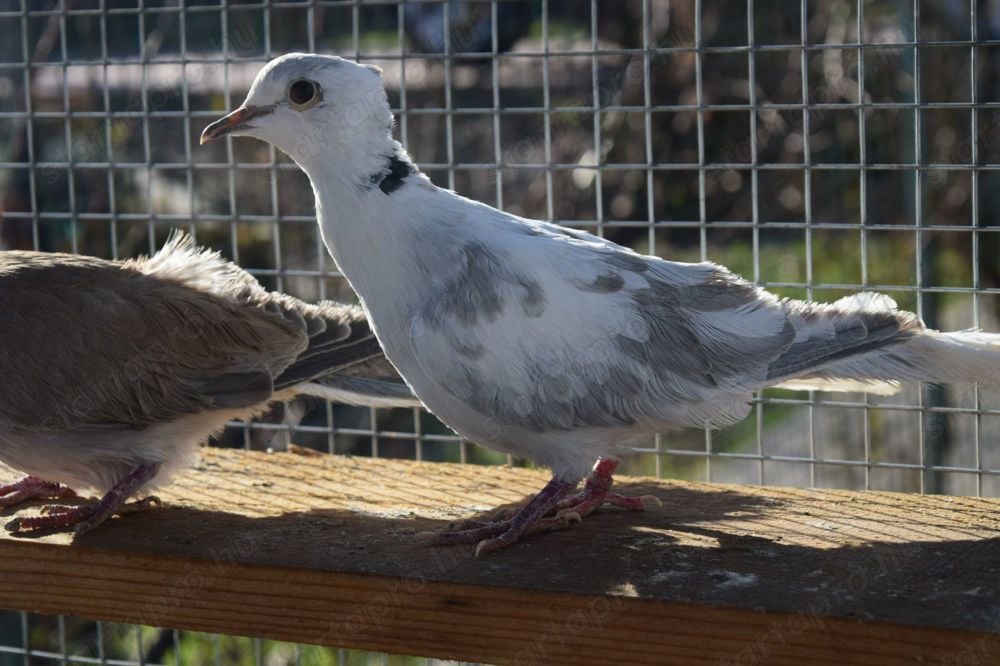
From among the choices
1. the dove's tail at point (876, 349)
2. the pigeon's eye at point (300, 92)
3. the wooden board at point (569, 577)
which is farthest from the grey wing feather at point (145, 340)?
the dove's tail at point (876, 349)

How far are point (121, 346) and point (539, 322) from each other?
99cm

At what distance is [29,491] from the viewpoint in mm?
3211

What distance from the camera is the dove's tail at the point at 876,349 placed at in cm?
256

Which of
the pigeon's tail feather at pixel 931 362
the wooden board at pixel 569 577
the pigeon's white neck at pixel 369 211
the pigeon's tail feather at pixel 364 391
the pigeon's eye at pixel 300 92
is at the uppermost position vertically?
the pigeon's eye at pixel 300 92

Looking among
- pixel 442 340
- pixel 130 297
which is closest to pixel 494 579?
pixel 442 340

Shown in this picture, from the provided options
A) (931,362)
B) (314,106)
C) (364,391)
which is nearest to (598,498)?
(364,391)

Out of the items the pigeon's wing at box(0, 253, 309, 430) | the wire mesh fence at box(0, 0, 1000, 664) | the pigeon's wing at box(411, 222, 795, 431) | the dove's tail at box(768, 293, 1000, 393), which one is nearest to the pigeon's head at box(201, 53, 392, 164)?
the pigeon's wing at box(411, 222, 795, 431)

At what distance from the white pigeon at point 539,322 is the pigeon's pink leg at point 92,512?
26.8 inches

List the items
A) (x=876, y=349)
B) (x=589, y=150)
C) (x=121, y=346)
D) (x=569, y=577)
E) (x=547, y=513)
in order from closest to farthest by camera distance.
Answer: (x=569, y=577), (x=876, y=349), (x=547, y=513), (x=121, y=346), (x=589, y=150)

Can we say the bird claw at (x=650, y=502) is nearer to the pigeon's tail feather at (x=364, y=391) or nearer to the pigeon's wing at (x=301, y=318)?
the pigeon's tail feather at (x=364, y=391)

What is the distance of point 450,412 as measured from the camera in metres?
2.65

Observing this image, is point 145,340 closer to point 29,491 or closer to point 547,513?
point 29,491

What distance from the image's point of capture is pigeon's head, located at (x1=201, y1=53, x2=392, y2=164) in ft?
8.87

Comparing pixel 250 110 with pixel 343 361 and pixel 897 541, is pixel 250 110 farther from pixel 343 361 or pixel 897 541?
pixel 897 541
